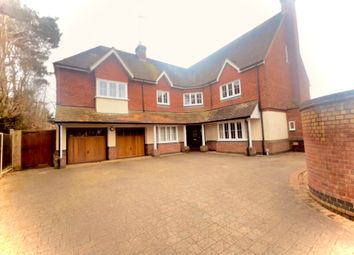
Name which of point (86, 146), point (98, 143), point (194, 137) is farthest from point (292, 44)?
point (86, 146)

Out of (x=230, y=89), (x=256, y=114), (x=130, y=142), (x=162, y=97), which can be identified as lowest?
(x=130, y=142)

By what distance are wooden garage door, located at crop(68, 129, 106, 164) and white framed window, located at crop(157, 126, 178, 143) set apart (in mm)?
4854

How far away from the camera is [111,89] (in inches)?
556

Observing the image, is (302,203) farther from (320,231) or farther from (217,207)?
(217,207)

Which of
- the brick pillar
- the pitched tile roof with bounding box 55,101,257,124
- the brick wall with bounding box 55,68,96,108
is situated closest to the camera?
the brick pillar

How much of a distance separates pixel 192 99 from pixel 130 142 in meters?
8.48

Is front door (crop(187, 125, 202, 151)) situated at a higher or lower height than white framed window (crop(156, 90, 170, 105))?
lower

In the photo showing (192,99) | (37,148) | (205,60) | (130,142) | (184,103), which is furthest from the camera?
(205,60)

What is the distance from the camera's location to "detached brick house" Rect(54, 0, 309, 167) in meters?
12.8

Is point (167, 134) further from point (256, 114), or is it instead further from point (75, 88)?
point (75, 88)

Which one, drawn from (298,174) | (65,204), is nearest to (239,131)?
(298,174)

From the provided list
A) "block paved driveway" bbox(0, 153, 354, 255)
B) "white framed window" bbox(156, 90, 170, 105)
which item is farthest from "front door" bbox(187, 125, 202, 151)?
"block paved driveway" bbox(0, 153, 354, 255)

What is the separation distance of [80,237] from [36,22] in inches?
810

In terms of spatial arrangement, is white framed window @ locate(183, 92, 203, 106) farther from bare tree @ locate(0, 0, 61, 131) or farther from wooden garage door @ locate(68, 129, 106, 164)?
bare tree @ locate(0, 0, 61, 131)
